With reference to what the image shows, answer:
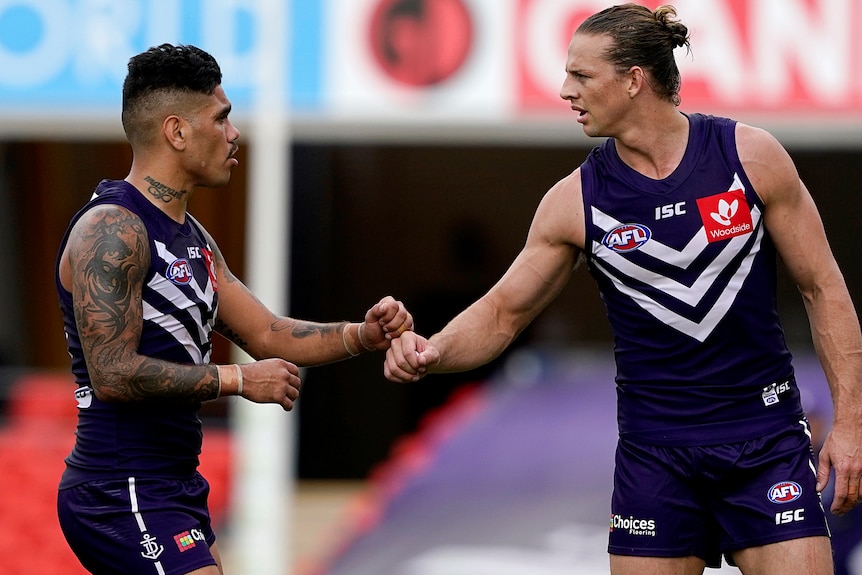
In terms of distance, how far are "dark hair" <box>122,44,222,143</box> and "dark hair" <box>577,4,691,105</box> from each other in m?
1.38

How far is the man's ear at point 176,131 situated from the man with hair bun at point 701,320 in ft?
4.39

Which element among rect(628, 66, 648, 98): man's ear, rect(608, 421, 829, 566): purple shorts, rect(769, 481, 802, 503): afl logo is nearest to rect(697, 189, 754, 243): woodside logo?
rect(628, 66, 648, 98): man's ear

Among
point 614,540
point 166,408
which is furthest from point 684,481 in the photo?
point 166,408

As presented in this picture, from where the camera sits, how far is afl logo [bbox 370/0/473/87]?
34.2 feet

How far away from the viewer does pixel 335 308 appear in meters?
17.0

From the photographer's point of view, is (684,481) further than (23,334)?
No

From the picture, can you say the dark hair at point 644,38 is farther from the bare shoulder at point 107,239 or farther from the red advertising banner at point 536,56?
the red advertising banner at point 536,56

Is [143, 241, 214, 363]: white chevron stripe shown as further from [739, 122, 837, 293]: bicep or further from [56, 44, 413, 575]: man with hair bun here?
[739, 122, 837, 293]: bicep

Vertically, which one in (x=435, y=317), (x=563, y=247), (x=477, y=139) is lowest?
(x=435, y=317)

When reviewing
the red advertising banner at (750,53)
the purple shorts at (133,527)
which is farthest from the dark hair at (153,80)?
the red advertising banner at (750,53)

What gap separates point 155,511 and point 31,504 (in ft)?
23.4

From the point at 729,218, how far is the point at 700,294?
0.27 meters

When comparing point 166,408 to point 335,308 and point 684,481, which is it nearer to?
point 684,481

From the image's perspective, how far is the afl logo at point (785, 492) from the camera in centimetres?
454
